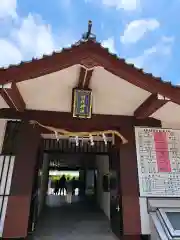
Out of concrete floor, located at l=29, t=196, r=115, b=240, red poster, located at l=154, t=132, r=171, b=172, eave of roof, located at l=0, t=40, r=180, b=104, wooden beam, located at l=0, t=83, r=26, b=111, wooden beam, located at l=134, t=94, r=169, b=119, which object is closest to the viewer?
eave of roof, located at l=0, t=40, r=180, b=104

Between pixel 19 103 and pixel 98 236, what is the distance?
126 inches

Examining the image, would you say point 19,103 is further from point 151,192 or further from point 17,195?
point 151,192

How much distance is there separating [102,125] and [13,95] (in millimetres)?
1836

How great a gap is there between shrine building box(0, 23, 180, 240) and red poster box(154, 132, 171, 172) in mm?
20

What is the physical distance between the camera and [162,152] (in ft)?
13.2

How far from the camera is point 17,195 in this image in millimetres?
3383

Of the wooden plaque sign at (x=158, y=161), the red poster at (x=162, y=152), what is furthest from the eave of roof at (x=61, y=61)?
the red poster at (x=162, y=152)

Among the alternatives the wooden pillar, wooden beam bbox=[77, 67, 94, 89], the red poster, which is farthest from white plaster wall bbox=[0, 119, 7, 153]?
the red poster

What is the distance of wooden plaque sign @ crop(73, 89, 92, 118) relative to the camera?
333 centimetres

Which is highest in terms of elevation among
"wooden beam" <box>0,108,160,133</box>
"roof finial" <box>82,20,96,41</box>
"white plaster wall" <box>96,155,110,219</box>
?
"roof finial" <box>82,20,96,41</box>

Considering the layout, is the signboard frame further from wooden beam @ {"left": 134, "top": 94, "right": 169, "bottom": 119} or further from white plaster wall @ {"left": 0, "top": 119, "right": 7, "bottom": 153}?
white plaster wall @ {"left": 0, "top": 119, "right": 7, "bottom": 153}

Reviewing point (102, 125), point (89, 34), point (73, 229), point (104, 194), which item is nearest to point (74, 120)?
point (102, 125)

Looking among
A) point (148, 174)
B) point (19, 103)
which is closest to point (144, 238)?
point (148, 174)

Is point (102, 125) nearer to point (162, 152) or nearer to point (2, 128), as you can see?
A: point (162, 152)
